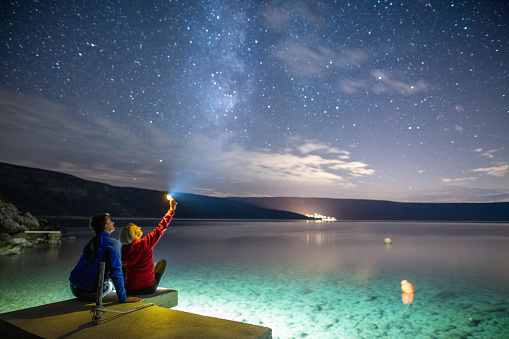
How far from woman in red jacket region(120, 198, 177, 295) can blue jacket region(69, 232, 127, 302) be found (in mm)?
681

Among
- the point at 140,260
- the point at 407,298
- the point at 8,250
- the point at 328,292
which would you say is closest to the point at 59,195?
the point at 8,250

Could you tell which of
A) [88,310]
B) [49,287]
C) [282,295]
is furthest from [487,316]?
[49,287]

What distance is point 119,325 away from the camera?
3.89 meters

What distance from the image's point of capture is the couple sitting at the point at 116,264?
4301 millimetres

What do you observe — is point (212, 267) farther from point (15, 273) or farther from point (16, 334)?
point (16, 334)

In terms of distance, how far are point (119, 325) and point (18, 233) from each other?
21.7 metres

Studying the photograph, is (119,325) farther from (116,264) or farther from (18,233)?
(18,233)

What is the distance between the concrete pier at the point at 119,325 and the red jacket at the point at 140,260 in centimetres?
80

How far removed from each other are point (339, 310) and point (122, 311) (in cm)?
498

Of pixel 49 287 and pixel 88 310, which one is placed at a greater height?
pixel 88 310

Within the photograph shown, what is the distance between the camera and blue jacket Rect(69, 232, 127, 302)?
4273 mm

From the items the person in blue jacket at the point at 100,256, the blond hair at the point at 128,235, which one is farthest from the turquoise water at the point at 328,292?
the person in blue jacket at the point at 100,256

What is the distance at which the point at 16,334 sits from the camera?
12.7ft

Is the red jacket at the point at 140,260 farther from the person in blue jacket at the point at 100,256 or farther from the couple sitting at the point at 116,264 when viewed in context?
the person in blue jacket at the point at 100,256
